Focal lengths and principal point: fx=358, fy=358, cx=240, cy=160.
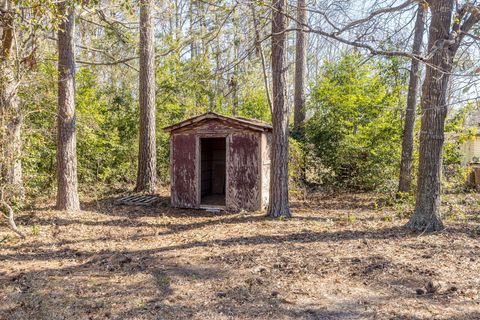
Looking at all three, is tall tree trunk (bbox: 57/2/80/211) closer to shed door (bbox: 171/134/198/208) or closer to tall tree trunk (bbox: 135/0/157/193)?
shed door (bbox: 171/134/198/208)

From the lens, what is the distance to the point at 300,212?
7844 mm

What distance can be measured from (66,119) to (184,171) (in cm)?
269

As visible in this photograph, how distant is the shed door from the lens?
8227 millimetres

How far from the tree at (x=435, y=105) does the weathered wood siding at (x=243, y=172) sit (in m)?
3.21

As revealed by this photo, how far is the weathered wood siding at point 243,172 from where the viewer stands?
7777 millimetres

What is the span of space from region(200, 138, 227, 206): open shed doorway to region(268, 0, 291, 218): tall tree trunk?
10.2ft

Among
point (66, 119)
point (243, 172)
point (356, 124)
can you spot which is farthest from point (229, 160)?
point (356, 124)

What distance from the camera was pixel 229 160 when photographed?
7.96 m

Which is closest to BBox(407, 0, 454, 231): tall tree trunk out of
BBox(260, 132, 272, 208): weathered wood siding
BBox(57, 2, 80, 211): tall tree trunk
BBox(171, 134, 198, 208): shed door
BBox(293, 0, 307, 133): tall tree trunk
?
BBox(260, 132, 272, 208): weathered wood siding

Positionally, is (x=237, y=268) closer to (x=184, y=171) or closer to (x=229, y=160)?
(x=229, y=160)

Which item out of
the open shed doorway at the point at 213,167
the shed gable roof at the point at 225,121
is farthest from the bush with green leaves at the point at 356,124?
the shed gable roof at the point at 225,121

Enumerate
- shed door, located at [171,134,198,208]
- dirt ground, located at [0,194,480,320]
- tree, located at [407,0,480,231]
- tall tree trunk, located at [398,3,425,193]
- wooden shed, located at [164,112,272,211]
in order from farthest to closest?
tall tree trunk, located at [398,3,425,193], shed door, located at [171,134,198,208], wooden shed, located at [164,112,272,211], tree, located at [407,0,480,231], dirt ground, located at [0,194,480,320]

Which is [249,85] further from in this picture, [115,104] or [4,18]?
[4,18]

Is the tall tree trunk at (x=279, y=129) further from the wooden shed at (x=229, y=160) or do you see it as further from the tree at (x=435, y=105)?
the tree at (x=435, y=105)
